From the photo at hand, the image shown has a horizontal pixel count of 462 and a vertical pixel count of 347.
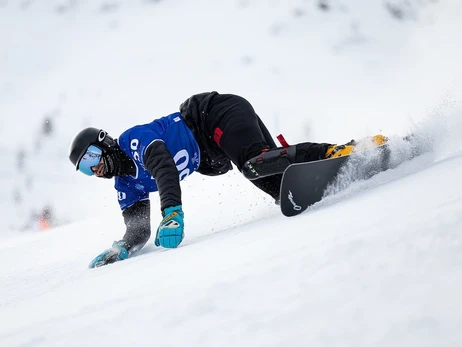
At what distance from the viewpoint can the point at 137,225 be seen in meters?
3.59

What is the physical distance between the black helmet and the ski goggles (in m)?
0.02

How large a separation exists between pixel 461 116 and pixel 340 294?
256 cm

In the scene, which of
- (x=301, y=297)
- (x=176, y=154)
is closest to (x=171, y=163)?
(x=176, y=154)

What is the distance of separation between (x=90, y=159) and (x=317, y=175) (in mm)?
1585

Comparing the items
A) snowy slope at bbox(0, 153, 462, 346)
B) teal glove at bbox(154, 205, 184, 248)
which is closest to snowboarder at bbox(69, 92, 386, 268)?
teal glove at bbox(154, 205, 184, 248)

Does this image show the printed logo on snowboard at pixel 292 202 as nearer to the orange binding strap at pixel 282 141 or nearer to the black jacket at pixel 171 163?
the orange binding strap at pixel 282 141

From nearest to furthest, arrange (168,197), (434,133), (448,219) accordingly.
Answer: (448,219) → (168,197) → (434,133)

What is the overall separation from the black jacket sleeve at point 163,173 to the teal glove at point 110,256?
2.07 ft

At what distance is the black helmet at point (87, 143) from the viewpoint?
315cm

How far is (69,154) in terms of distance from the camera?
3209mm

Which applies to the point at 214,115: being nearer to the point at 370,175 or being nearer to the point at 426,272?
the point at 370,175

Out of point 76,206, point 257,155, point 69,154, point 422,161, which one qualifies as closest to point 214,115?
point 257,155

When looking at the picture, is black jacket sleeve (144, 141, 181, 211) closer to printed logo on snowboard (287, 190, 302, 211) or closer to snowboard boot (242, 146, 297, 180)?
snowboard boot (242, 146, 297, 180)

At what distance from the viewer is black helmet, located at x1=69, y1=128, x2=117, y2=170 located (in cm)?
315
